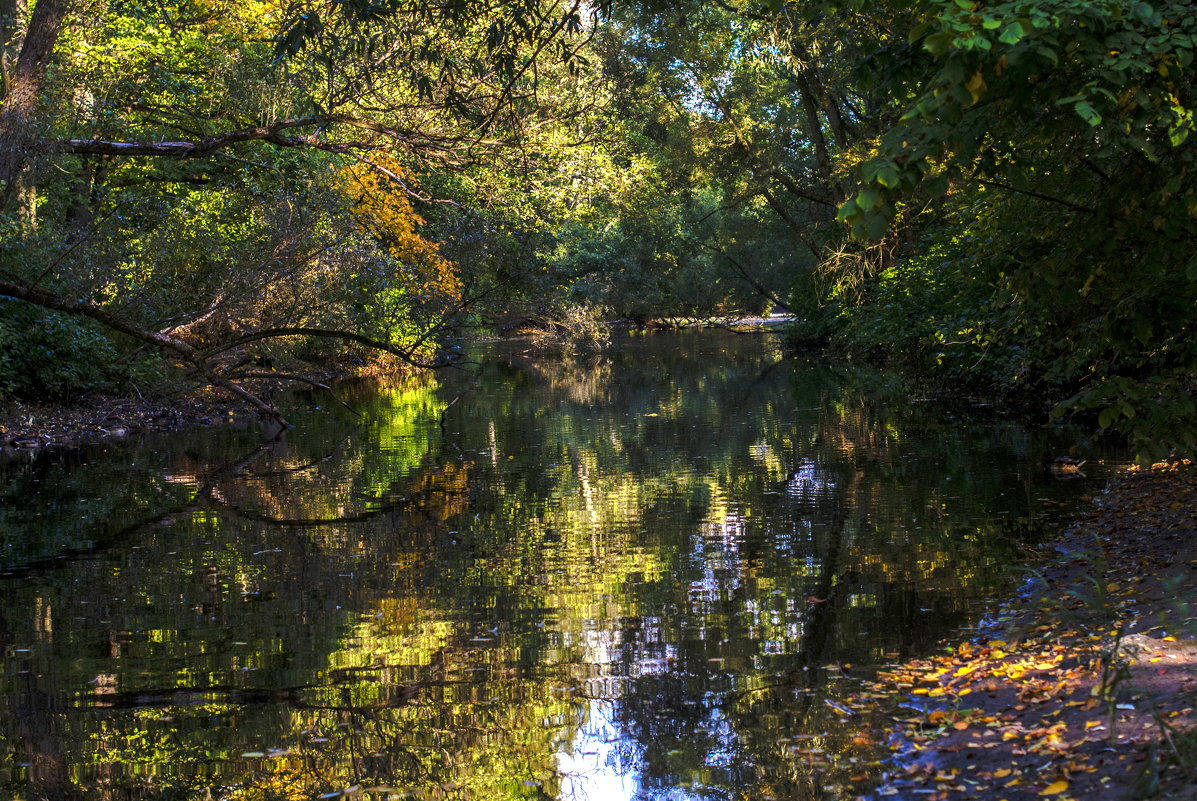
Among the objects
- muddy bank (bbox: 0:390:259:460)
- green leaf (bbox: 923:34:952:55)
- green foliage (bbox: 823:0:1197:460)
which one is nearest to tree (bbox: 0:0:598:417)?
muddy bank (bbox: 0:390:259:460)

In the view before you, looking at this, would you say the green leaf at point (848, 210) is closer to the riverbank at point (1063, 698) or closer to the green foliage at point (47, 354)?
the riverbank at point (1063, 698)

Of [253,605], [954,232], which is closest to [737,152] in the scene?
[954,232]

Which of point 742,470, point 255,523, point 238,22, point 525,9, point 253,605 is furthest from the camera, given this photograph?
point 238,22

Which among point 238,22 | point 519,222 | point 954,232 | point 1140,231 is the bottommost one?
point 1140,231

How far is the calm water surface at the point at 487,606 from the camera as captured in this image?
15.7 feet

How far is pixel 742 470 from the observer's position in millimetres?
12586

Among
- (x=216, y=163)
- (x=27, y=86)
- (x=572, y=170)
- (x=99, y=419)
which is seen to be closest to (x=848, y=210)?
(x=572, y=170)

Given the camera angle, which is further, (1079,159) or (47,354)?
(47,354)

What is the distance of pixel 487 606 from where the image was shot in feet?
23.7

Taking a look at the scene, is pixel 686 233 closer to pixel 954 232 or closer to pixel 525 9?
pixel 954 232

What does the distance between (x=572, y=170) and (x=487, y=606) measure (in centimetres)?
1225

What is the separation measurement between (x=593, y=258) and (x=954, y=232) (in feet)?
104

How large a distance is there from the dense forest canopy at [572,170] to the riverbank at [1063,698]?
1070 mm

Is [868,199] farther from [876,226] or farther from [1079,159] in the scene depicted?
[1079,159]
